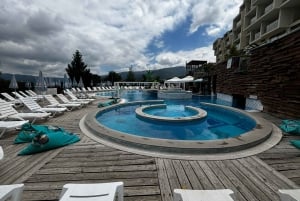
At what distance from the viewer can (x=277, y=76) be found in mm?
6867

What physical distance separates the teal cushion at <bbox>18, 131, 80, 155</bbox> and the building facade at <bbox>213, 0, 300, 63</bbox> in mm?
9905

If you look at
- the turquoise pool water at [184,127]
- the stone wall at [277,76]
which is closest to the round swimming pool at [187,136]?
the turquoise pool water at [184,127]

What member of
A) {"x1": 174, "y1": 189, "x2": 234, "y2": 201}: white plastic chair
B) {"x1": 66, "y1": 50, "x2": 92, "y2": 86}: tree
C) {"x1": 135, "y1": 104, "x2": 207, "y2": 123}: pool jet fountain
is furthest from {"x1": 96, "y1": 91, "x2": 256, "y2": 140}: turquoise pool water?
{"x1": 66, "y1": 50, "x2": 92, "y2": 86}: tree

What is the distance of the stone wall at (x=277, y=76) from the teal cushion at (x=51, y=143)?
24.6 feet

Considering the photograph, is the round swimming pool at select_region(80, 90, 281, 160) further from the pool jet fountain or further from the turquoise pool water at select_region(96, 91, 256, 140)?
the pool jet fountain

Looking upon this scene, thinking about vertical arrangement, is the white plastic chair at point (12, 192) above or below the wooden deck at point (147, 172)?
above

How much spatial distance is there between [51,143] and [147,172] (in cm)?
220

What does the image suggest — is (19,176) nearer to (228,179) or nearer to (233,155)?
(228,179)

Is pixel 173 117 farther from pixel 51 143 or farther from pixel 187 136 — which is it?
pixel 51 143

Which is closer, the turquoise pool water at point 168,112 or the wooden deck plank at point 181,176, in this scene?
the wooden deck plank at point 181,176

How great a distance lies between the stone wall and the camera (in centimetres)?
588

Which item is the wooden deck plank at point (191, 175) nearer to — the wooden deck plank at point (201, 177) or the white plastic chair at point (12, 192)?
the wooden deck plank at point (201, 177)

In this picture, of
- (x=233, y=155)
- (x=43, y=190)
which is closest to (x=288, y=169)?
(x=233, y=155)

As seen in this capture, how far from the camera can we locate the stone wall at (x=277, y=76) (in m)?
5.88
